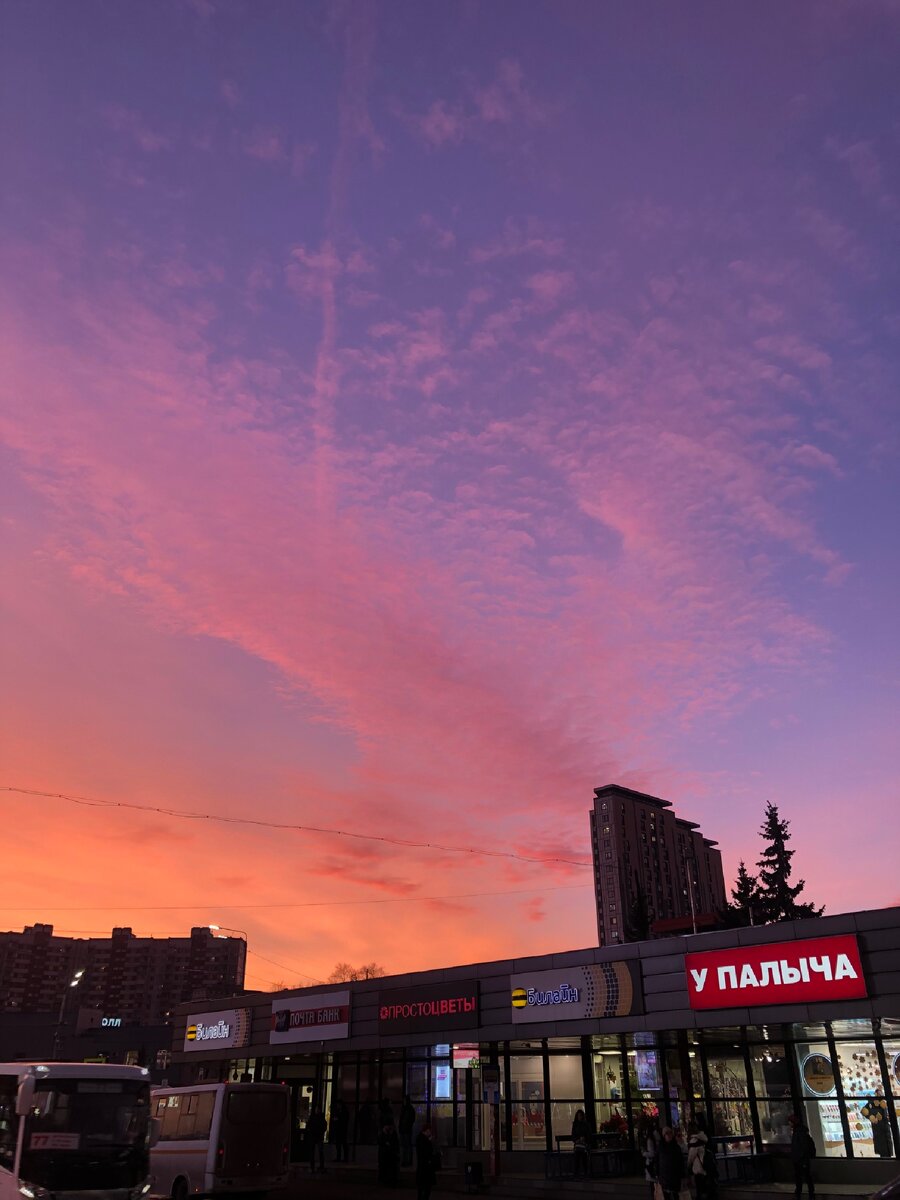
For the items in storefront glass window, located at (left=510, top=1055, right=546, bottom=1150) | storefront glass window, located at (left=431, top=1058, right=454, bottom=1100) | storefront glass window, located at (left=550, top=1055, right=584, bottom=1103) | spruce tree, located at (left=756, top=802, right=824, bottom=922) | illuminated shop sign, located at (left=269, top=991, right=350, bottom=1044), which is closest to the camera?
storefront glass window, located at (left=550, top=1055, right=584, bottom=1103)

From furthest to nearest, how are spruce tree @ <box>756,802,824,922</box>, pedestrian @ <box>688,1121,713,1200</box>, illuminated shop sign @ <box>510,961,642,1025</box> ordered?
spruce tree @ <box>756,802,824,922</box>, illuminated shop sign @ <box>510,961,642,1025</box>, pedestrian @ <box>688,1121,713,1200</box>

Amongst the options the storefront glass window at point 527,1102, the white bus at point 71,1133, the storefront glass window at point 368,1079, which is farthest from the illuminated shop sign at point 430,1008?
the white bus at point 71,1133

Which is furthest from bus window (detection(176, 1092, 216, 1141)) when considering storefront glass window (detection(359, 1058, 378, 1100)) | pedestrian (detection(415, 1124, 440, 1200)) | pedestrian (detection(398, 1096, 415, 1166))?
storefront glass window (detection(359, 1058, 378, 1100))

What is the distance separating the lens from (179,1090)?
24.8 meters

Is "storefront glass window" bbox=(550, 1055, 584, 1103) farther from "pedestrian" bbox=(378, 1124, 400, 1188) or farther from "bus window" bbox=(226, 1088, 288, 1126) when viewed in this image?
"bus window" bbox=(226, 1088, 288, 1126)

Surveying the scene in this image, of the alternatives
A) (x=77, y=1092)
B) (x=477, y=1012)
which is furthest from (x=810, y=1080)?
(x=77, y=1092)

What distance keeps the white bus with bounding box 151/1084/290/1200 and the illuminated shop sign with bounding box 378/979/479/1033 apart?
735cm

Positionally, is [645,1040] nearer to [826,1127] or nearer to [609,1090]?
[609,1090]

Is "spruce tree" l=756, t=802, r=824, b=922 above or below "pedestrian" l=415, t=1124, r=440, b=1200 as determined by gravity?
above

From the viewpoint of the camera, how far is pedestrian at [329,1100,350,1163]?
33031 millimetres

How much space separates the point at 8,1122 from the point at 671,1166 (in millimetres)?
13386

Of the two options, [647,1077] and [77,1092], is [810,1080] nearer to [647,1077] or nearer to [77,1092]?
[647,1077]

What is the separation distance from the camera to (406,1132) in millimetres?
29969

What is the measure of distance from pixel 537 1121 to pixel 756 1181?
24.7ft
